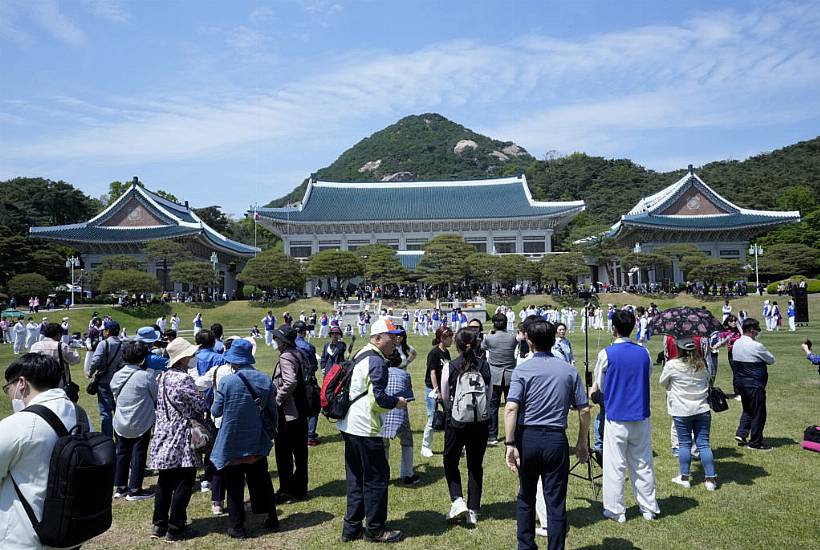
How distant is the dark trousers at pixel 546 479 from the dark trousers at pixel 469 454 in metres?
0.89

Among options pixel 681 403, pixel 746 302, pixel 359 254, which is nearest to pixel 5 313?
pixel 359 254

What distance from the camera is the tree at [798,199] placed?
52938 millimetres

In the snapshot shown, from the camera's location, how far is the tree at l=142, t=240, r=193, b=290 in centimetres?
4303

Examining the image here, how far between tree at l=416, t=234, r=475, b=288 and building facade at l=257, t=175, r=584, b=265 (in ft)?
17.4

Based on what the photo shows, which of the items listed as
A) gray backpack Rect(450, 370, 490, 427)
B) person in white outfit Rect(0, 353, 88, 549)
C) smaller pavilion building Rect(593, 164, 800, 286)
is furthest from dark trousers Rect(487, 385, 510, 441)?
smaller pavilion building Rect(593, 164, 800, 286)

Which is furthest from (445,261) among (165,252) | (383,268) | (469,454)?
(469,454)

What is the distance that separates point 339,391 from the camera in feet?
15.4

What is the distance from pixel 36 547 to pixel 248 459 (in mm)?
2174

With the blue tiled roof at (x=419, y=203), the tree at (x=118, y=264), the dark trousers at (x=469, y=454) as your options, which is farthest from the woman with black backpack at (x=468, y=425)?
the blue tiled roof at (x=419, y=203)

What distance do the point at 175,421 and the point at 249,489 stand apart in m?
0.88

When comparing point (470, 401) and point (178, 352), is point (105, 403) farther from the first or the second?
point (470, 401)

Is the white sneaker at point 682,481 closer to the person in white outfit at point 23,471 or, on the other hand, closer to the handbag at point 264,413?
the handbag at point 264,413

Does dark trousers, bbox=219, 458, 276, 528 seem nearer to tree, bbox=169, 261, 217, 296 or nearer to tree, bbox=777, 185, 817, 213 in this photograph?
tree, bbox=169, 261, 217, 296

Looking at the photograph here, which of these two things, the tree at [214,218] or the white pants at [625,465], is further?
the tree at [214,218]
